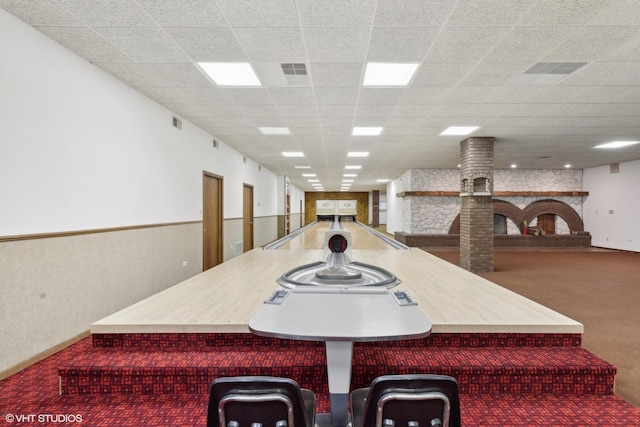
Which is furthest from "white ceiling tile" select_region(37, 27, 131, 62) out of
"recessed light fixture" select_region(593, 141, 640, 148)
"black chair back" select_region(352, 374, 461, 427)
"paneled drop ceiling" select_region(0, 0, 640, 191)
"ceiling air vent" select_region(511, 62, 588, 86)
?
"recessed light fixture" select_region(593, 141, 640, 148)

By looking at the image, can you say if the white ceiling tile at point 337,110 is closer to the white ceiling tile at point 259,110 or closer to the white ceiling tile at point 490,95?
the white ceiling tile at point 259,110


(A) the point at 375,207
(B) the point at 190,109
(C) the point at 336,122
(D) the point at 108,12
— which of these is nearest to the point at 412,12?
(D) the point at 108,12

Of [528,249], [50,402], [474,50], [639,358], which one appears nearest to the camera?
[50,402]

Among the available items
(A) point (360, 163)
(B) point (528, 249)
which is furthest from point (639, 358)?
(B) point (528, 249)

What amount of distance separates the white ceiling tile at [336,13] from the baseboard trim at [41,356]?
3.75 meters

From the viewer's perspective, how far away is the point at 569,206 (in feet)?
44.0

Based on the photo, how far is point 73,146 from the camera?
139 inches

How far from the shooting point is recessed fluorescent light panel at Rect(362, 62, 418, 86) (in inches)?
151

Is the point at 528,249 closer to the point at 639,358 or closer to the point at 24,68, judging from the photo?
the point at 639,358

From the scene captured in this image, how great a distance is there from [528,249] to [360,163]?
704cm

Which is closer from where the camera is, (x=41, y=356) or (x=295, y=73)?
(x=41, y=356)

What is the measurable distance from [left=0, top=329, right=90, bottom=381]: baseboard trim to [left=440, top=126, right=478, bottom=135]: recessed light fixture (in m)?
6.60

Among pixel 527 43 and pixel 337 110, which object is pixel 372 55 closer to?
pixel 527 43

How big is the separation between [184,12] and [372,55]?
1840 mm
